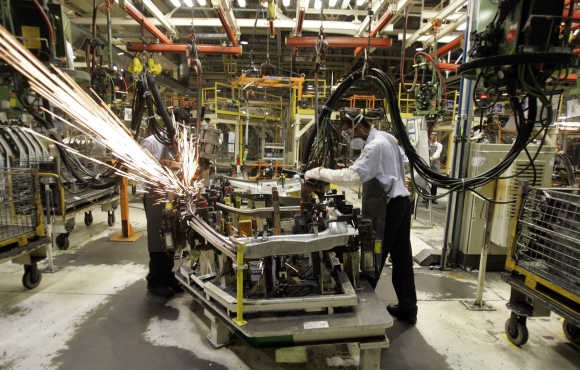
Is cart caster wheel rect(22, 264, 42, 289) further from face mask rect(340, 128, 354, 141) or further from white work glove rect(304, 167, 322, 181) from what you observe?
face mask rect(340, 128, 354, 141)

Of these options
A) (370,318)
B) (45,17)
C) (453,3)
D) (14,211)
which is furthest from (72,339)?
(453,3)

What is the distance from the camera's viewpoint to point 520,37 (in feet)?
5.89

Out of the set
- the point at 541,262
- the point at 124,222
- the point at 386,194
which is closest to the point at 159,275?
the point at 124,222

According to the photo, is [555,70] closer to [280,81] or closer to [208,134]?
[208,134]

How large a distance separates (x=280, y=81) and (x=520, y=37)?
8.56m

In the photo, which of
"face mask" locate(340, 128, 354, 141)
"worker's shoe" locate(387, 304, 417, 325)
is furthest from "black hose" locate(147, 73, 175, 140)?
"worker's shoe" locate(387, 304, 417, 325)

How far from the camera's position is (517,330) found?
106 inches

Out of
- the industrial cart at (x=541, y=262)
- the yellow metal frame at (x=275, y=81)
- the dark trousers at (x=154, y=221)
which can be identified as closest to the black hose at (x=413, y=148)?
the industrial cart at (x=541, y=262)

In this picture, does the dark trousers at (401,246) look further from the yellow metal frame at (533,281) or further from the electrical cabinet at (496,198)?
the electrical cabinet at (496,198)

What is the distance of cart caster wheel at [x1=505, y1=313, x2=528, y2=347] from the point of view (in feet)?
8.75

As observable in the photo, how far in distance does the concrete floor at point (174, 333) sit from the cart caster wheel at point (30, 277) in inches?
3.4

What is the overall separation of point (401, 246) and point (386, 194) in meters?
0.57

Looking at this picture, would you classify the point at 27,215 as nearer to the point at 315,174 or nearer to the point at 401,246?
the point at 315,174

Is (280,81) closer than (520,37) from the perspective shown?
No
